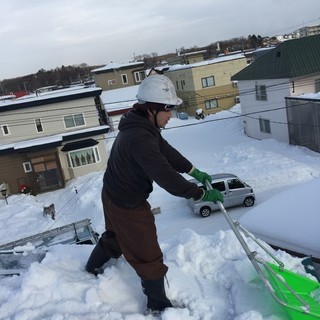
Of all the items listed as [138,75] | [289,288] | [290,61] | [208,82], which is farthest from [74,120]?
[138,75]

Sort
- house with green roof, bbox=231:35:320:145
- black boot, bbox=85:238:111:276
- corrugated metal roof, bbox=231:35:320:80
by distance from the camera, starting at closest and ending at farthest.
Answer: black boot, bbox=85:238:111:276
corrugated metal roof, bbox=231:35:320:80
house with green roof, bbox=231:35:320:145

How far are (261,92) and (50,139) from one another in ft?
41.0

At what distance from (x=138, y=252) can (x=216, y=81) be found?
34021 mm

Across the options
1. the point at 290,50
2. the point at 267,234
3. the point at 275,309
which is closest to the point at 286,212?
the point at 267,234

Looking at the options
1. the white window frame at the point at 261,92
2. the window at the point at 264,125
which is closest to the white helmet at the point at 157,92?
the white window frame at the point at 261,92

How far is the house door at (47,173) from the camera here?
2070 centimetres

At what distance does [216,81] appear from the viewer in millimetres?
35469

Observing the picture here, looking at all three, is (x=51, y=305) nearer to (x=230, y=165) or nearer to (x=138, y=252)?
(x=138, y=252)

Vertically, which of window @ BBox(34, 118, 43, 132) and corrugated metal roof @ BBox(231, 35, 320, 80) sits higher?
corrugated metal roof @ BBox(231, 35, 320, 80)

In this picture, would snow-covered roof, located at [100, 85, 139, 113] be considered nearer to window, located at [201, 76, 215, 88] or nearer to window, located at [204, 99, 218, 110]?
window, located at [201, 76, 215, 88]

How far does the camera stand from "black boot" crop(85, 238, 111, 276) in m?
3.36

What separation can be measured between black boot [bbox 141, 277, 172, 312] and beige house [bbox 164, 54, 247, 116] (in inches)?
1302

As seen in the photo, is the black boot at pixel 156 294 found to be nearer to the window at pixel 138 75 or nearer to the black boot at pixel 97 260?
the black boot at pixel 97 260

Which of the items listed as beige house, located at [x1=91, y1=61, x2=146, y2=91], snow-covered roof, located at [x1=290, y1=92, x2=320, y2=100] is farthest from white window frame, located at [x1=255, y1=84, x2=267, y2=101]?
beige house, located at [x1=91, y1=61, x2=146, y2=91]
